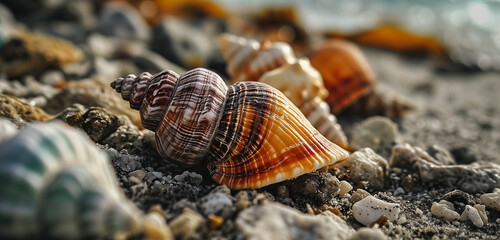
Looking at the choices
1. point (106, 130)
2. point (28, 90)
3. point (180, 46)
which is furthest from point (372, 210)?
point (180, 46)

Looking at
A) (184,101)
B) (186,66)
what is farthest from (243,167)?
(186,66)

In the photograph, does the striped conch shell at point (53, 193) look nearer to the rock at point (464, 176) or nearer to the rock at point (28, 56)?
the rock at point (464, 176)

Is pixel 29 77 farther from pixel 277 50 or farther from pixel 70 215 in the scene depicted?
pixel 70 215

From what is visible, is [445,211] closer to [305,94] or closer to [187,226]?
[305,94]

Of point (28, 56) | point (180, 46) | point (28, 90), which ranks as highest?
point (180, 46)

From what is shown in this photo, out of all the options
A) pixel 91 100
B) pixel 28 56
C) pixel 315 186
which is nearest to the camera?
pixel 315 186

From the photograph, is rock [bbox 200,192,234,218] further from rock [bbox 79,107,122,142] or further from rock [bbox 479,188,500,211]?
rock [bbox 479,188,500,211]
